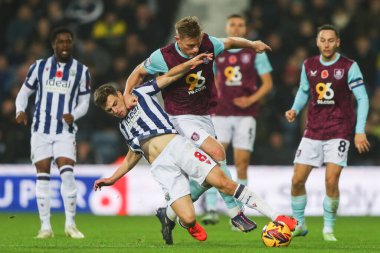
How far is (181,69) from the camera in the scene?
31.6ft

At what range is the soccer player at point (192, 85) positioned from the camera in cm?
992

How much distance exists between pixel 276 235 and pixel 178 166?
3.59ft

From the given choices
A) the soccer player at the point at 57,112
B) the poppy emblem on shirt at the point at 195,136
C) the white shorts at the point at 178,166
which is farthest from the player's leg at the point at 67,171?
the white shorts at the point at 178,166

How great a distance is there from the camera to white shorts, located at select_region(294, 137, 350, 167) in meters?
10.6

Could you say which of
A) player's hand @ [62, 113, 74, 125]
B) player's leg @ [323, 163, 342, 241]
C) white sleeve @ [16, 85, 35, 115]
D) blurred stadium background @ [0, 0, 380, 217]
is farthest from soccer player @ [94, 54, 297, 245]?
blurred stadium background @ [0, 0, 380, 217]

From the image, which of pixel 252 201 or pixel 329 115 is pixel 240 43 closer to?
pixel 329 115

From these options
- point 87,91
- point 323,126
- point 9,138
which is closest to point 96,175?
Answer: point 9,138

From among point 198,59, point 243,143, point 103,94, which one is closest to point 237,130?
point 243,143

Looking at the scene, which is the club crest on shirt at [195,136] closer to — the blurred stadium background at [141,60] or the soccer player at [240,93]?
the soccer player at [240,93]

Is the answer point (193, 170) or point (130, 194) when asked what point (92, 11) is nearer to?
point (130, 194)

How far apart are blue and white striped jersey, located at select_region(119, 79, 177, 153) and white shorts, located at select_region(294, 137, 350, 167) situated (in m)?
1.74

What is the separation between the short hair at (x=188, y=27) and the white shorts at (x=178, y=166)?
36.2 inches

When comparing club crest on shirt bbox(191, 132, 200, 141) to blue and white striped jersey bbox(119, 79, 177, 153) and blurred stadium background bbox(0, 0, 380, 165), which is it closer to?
blue and white striped jersey bbox(119, 79, 177, 153)

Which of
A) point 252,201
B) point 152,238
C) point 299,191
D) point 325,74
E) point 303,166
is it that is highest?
point 325,74
